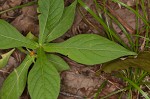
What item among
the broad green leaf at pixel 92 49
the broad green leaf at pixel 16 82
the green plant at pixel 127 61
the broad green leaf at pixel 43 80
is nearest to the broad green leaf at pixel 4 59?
the broad green leaf at pixel 16 82

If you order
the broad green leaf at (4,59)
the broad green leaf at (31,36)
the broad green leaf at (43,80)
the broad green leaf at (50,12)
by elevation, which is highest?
the broad green leaf at (50,12)

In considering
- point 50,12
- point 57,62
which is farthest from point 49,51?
point 50,12

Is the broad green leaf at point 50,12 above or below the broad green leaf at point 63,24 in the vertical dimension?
above

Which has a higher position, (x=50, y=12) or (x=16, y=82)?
(x=50, y=12)

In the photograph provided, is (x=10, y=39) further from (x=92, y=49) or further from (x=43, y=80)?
(x=92, y=49)

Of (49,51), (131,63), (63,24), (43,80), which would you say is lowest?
(131,63)

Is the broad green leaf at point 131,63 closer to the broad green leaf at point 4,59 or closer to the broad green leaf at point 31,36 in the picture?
the broad green leaf at point 31,36

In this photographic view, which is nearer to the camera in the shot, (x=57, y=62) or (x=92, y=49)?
(x=92, y=49)
